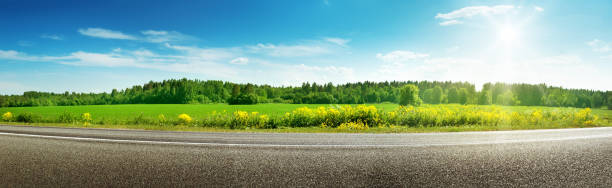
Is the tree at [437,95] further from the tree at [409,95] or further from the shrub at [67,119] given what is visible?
the shrub at [67,119]

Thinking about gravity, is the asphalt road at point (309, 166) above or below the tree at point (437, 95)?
below

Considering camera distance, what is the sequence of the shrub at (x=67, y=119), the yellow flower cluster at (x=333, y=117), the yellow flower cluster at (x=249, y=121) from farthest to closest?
the shrub at (x=67, y=119) → the yellow flower cluster at (x=333, y=117) → the yellow flower cluster at (x=249, y=121)

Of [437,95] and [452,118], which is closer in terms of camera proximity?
[452,118]

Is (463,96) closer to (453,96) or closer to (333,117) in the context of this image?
(453,96)

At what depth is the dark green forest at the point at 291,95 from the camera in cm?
9288

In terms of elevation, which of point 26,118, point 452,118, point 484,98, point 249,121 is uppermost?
point 484,98

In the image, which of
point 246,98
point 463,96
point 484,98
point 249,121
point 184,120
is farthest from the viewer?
point 463,96

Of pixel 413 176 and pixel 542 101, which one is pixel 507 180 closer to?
pixel 413 176

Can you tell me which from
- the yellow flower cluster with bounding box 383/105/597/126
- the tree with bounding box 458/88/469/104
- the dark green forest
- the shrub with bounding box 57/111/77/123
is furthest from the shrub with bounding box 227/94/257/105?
the yellow flower cluster with bounding box 383/105/597/126

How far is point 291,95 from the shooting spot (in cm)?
11594

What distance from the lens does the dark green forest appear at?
92875 millimetres

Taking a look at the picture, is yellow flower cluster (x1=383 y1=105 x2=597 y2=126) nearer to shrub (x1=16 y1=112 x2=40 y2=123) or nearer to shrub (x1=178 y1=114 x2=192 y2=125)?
shrub (x1=178 y1=114 x2=192 y2=125)

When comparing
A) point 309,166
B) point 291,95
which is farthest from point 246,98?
point 309,166

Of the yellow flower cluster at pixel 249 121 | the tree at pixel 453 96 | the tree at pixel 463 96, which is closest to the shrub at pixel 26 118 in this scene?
the yellow flower cluster at pixel 249 121
